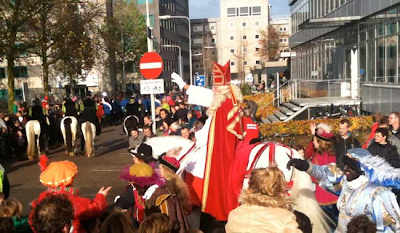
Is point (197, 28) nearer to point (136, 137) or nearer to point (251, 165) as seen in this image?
point (136, 137)

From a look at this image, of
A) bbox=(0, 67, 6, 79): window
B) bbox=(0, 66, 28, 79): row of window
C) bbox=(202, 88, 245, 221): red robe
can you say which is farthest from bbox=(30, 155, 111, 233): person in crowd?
bbox=(0, 67, 6, 79): window

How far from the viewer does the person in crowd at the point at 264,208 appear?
11.5 feet

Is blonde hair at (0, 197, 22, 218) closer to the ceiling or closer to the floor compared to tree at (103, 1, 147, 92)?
closer to the floor

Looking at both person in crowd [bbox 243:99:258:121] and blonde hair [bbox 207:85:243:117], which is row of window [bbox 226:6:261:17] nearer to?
person in crowd [bbox 243:99:258:121]

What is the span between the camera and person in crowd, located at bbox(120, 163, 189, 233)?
4.37 meters

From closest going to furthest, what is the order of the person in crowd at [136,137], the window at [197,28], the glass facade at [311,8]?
the person in crowd at [136,137] → the glass facade at [311,8] → the window at [197,28]

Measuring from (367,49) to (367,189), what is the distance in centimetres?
1886

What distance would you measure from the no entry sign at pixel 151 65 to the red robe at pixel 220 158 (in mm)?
5028

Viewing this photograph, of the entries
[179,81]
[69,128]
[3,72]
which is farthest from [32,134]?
[3,72]

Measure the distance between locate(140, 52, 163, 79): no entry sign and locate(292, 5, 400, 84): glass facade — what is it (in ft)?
36.5

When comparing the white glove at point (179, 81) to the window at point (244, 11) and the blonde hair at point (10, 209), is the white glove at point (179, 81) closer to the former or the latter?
the blonde hair at point (10, 209)

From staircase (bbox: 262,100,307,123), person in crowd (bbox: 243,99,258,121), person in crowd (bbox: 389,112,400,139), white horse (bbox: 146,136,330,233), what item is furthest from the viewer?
staircase (bbox: 262,100,307,123)

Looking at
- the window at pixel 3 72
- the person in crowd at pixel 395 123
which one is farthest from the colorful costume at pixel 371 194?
the window at pixel 3 72

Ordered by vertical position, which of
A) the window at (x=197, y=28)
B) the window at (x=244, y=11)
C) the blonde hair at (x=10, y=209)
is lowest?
the blonde hair at (x=10, y=209)
